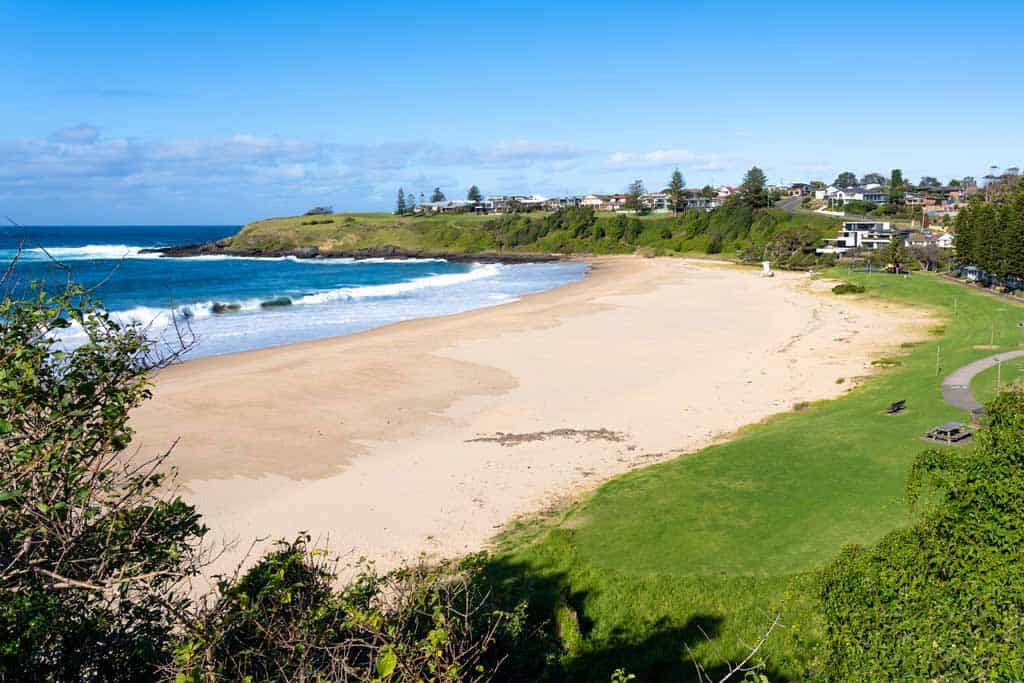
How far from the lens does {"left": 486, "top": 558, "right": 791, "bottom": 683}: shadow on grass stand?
32.2 feet

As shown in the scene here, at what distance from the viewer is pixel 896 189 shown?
133m

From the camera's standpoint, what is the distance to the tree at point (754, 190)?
121 metres

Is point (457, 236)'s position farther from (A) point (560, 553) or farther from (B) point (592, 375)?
(A) point (560, 553)

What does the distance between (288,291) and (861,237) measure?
221ft

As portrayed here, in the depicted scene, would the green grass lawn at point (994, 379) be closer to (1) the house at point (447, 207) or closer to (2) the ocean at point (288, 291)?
(2) the ocean at point (288, 291)

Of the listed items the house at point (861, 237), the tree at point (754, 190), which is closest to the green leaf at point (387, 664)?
the house at point (861, 237)

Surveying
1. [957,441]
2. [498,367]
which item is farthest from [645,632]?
[498,367]

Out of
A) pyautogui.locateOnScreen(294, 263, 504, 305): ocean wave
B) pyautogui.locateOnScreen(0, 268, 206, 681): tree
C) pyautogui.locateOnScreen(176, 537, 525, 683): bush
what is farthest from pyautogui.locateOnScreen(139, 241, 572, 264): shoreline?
pyautogui.locateOnScreen(0, 268, 206, 681): tree

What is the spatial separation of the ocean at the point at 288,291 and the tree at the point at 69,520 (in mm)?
23096

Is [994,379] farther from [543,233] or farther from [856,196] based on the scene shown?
[856,196]

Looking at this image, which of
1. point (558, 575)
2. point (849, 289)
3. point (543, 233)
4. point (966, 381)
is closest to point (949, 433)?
point (966, 381)

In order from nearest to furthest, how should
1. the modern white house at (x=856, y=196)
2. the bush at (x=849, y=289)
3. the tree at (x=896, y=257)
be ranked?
the bush at (x=849, y=289)
the tree at (x=896, y=257)
the modern white house at (x=856, y=196)

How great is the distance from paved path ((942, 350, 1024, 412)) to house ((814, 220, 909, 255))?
58900 millimetres

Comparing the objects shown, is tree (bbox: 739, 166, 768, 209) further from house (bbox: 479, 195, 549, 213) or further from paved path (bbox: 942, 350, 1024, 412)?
paved path (bbox: 942, 350, 1024, 412)
